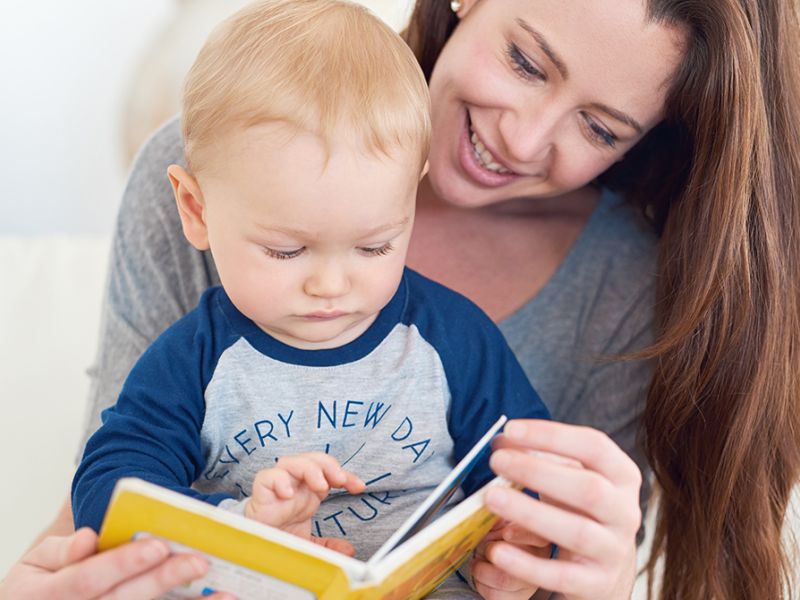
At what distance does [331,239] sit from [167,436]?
0.93 feet

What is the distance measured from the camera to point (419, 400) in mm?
1177

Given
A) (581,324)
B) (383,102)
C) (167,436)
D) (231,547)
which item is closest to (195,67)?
(383,102)

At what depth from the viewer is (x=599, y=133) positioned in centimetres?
141

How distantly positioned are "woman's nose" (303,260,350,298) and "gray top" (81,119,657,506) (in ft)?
1.60

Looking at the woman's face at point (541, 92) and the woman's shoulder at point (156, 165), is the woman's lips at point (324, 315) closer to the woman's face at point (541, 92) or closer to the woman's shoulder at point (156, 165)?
the woman's face at point (541, 92)

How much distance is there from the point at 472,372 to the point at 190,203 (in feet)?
1.26

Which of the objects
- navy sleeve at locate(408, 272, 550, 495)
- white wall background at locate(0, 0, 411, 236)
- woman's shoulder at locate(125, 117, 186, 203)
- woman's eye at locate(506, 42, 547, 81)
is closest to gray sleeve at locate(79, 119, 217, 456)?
woman's shoulder at locate(125, 117, 186, 203)

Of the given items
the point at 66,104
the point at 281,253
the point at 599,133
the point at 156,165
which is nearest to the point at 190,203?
the point at 281,253

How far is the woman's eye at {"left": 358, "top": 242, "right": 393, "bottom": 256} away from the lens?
1.09 m

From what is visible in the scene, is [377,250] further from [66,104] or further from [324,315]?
[66,104]

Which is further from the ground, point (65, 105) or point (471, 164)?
point (471, 164)

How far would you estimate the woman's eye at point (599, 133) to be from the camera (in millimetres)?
1393

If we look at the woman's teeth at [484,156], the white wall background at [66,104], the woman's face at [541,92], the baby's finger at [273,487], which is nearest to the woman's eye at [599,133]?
the woman's face at [541,92]

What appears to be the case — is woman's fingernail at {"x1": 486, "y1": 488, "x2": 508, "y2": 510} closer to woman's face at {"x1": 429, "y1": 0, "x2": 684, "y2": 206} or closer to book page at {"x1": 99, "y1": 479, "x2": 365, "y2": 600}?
book page at {"x1": 99, "y1": 479, "x2": 365, "y2": 600}
